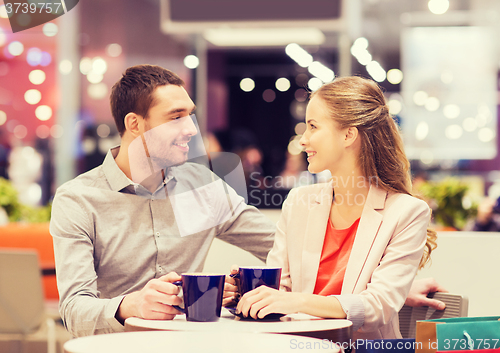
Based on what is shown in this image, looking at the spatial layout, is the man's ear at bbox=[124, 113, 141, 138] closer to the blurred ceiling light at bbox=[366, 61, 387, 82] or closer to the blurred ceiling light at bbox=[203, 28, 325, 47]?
the blurred ceiling light at bbox=[366, 61, 387, 82]

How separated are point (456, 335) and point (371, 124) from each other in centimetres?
68

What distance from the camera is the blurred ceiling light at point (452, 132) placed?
7.50 meters

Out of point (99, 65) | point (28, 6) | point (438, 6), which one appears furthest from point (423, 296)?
point (99, 65)

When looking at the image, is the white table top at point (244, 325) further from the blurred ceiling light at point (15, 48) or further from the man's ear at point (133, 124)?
the blurred ceiling light at point (15, 48)

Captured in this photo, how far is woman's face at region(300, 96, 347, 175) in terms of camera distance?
1521 mm

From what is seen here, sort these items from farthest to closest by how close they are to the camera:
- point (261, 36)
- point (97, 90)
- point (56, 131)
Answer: point (97, 90) < point (56, 131) < point (261, 36)

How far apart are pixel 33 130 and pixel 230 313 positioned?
20.9 ft

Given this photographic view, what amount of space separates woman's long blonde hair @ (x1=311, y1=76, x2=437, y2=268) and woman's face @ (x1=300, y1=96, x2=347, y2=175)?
0.02 meters

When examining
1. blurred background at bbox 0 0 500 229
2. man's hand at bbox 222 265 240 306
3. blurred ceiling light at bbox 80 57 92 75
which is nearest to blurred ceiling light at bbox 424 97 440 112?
blurred background at bbox 0 0 500 229

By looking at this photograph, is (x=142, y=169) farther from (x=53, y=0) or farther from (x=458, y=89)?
(x=458, y=89)

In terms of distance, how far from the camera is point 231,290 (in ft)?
4.09

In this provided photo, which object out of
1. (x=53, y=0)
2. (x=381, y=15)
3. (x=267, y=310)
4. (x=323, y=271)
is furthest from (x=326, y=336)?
(x=381, y=15)

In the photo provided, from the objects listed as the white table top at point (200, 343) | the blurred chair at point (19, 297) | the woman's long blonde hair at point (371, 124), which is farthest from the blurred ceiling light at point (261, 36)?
the white table top at point (200, 343)

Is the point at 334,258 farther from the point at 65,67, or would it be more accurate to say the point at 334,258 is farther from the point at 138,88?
the point at 65,67
